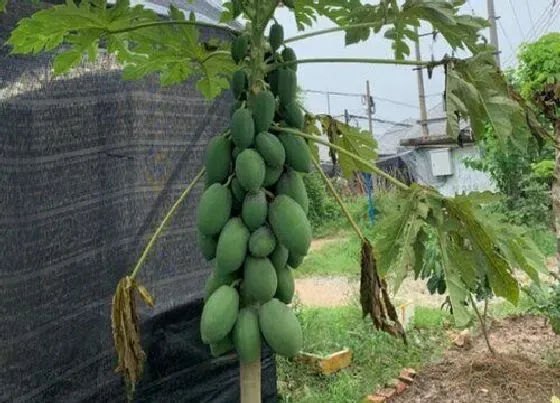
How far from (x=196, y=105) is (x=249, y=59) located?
4.73 ft

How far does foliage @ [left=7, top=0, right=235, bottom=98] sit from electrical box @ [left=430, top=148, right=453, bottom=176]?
14.5 metres

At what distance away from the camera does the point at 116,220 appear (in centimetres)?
243

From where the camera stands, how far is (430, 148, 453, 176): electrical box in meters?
15.8

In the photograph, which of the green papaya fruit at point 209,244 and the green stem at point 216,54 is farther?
the green stem at point 216,54

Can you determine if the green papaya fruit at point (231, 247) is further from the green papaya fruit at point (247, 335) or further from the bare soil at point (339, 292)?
the bare soil at point (339, 292)

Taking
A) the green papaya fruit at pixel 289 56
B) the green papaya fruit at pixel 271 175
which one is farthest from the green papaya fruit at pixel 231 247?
the green papaya fruit at pixel 289 56

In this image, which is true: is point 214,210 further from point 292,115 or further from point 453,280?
point 453,280

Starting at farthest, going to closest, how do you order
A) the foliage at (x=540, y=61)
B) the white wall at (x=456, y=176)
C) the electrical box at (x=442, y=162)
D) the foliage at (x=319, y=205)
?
the electrical box at (x=442, y=162) → the white wall at (x=456, y=176) → the foliage at (x=319, y=205) → the foliage at (x=540, y=61)

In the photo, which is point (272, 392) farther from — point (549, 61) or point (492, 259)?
point (549, 61)

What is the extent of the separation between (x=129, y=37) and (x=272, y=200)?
0.66 metres

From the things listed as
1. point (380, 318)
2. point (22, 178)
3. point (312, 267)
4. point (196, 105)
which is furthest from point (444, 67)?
point (312, 267)

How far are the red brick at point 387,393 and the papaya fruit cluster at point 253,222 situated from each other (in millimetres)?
2440

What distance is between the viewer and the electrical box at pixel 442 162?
15750 millimetres

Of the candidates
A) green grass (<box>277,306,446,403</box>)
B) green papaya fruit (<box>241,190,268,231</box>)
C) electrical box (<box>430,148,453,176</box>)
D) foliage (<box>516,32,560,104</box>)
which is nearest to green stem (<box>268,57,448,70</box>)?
green papaya fruit (<box>241,190,268,231</box>)
